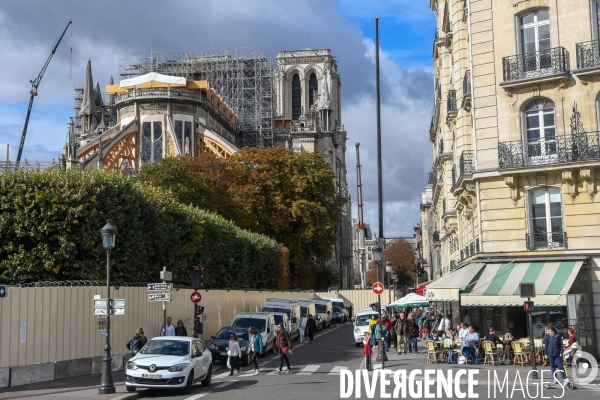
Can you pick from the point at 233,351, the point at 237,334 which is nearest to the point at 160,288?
the point at 233,351

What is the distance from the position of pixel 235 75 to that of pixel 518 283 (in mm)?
89750

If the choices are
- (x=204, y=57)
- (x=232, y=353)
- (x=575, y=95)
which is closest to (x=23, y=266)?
(x=232, y=353)

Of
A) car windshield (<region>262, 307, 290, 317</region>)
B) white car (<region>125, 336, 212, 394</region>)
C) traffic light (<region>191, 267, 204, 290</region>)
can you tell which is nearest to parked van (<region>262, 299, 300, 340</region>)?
car windshield (<region>262, 307, 290, 317</region>)

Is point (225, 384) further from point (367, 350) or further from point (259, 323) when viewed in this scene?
point (259, 323)

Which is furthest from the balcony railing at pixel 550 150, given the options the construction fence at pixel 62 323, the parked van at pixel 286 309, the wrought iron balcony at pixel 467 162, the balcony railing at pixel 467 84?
the parked van at pixel 286 309

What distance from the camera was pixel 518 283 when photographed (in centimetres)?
2456

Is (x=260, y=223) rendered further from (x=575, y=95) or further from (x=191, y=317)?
(x=575, y=95)

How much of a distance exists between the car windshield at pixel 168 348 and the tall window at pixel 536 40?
14862 mm

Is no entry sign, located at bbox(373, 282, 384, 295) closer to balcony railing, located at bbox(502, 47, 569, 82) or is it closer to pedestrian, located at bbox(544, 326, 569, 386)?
pedestrian, located at bbox(544, 326, 569, 386)

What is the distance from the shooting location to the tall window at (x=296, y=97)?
118438 mm

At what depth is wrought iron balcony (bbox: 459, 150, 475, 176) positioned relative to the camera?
93.6 feet

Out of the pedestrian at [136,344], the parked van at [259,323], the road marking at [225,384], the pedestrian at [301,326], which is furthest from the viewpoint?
the pedestrian at [301,326]

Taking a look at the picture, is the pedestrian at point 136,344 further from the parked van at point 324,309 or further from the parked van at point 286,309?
the parked van at point 324,309

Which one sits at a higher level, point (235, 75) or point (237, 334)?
point (235, 75)
